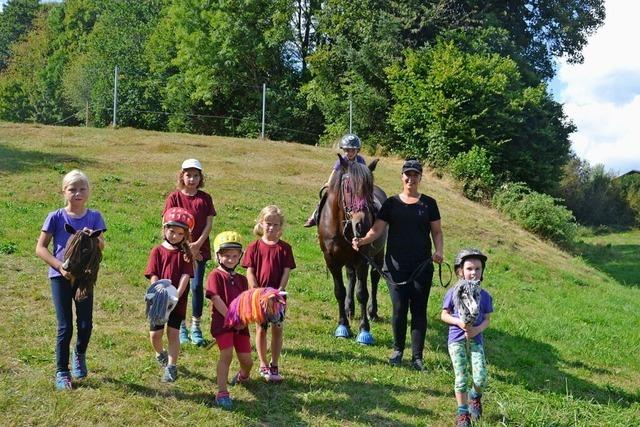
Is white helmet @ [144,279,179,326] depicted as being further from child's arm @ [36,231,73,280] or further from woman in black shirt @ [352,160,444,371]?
woman in black shirt @ [352,160,444,371]

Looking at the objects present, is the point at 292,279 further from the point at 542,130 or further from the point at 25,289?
the point at 542,130

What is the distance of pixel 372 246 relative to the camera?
23.8 feet

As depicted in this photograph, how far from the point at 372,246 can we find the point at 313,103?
89.4 ft

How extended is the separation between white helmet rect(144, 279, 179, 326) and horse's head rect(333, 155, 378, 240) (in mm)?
2296

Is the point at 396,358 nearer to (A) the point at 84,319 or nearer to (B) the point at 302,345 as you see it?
(B) the point at 302,345

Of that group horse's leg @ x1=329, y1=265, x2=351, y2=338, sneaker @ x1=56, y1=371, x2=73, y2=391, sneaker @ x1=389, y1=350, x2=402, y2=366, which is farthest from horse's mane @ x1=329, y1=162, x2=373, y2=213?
sneaker @ x1=56, y1=371, x2=73, y2=391

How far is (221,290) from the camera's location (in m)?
4.72

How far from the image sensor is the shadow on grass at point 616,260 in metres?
19.5

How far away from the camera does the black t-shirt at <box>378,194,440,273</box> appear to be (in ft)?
18.9

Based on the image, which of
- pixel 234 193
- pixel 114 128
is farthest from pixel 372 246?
pixel 114 128

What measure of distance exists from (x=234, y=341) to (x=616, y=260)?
2300 cm

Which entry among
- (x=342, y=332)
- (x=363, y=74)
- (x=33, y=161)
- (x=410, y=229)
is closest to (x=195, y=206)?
(x=410, y=229)

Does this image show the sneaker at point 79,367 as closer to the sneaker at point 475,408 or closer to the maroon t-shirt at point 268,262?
the maroon t-shirt at point 268,262


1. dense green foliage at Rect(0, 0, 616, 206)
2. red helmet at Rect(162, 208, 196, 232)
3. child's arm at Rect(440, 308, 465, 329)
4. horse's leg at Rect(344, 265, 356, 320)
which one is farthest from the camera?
dense green foliage at Rect(0, 0, 616, 206)
